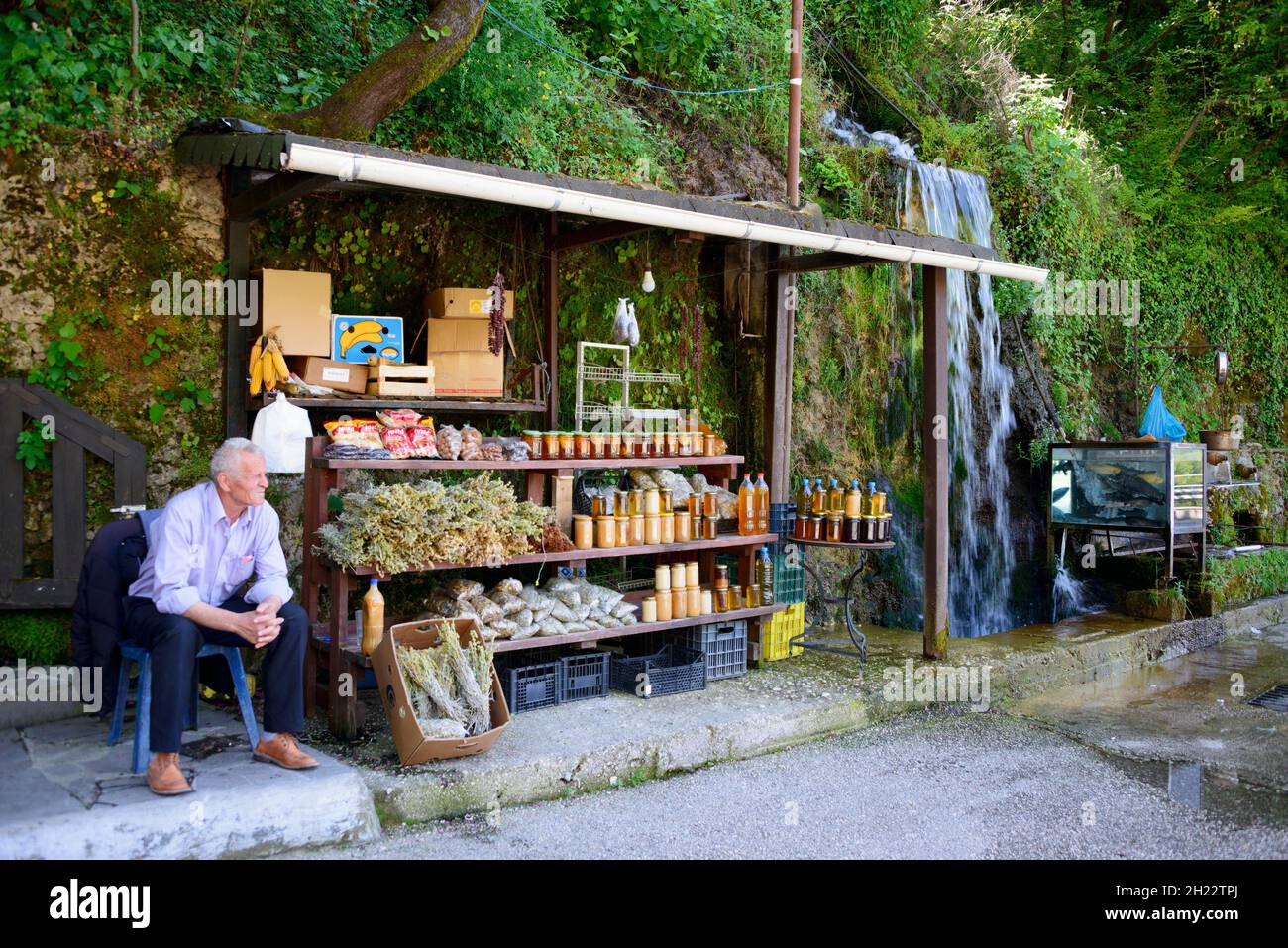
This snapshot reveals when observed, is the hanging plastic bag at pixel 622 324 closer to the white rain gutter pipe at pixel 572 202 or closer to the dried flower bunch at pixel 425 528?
the white rain gutter pipe at pixel 572 202

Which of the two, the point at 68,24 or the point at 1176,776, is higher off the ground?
the point at 68,24

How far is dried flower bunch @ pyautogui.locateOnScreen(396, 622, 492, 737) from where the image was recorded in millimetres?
5500

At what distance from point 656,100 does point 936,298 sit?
3.88 meters

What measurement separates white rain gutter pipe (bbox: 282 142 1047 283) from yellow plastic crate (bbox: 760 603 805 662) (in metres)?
2.79

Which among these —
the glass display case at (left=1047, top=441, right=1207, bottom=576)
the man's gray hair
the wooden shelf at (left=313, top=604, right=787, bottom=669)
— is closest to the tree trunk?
the man's gray hair

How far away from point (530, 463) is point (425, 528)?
1014 mm

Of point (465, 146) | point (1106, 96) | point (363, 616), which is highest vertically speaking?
point (1106, 96)

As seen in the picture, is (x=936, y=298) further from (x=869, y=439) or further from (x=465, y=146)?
(x=465, y=146)

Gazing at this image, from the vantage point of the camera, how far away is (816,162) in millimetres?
11195

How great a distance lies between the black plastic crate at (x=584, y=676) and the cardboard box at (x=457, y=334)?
7.50ft

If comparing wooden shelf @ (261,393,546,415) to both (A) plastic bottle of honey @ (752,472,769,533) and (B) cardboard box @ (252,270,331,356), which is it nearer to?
(B) cardboard box @ (252,270,331,356)

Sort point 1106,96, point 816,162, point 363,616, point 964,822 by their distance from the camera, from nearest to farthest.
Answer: point 964,822, point 363,616, point 816,162, point 1106,96

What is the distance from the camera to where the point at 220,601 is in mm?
5102

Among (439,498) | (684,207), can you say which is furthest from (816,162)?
(439,498)
